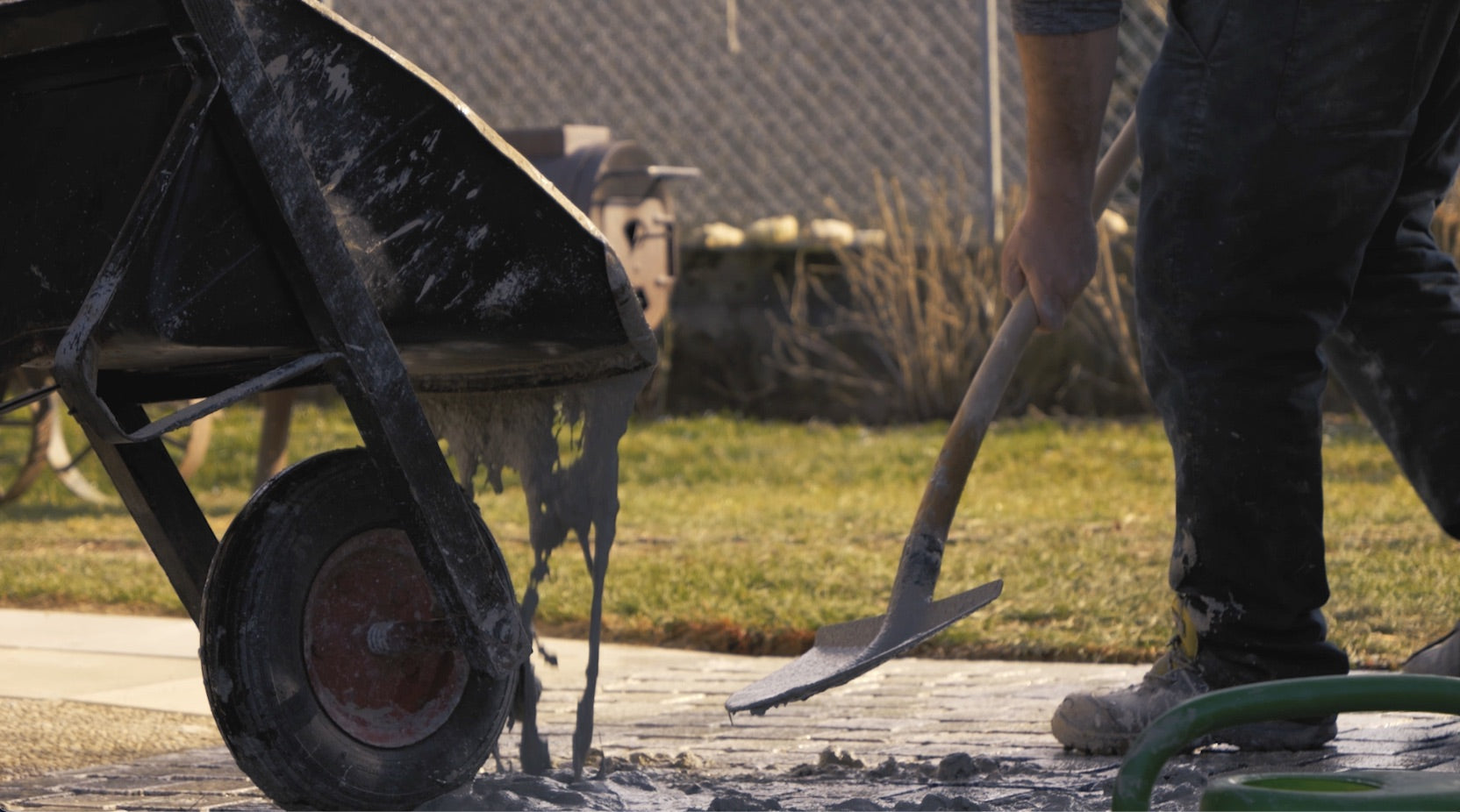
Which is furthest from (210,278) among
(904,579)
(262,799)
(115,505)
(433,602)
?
(115,505)

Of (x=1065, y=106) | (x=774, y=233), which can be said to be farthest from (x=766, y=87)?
(x=1065, y=106)

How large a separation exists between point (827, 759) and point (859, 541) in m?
2.47

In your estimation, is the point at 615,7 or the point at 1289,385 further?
the point at 615,7

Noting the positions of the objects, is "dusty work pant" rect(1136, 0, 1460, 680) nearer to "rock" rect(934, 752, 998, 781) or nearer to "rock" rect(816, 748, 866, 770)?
"rock" rect(934, 752, 998, 781)

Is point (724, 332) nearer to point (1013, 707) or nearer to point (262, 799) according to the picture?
point (1013, 707)

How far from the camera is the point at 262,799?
2.32m

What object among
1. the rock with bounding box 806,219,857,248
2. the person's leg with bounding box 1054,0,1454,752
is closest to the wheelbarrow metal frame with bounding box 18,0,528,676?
the person's leg with bounding box 1054,0,1454,752

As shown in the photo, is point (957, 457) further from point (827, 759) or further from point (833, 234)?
point (833, 234)

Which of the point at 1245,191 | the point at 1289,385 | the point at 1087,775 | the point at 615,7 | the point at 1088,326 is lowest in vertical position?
the point at 1087,775

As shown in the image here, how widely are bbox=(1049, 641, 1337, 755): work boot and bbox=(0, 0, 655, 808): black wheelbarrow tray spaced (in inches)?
34.3

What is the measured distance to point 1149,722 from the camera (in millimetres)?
2572

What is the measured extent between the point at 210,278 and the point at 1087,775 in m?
1.34

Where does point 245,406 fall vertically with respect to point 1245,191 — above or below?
above

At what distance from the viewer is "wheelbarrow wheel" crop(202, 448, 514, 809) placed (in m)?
2.00
